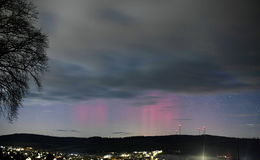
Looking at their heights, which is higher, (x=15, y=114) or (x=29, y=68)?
(x=29, y=68)

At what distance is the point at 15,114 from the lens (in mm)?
Answer: 15281

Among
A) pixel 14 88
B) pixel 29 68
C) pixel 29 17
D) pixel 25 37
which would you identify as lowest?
pixel 14 88

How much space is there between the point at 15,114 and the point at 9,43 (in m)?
3.37

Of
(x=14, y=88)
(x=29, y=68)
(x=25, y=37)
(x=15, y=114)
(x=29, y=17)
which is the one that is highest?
(x=29, y=17)

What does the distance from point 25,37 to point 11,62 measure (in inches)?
53.7

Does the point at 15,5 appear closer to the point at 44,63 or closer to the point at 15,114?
the point at 44,63

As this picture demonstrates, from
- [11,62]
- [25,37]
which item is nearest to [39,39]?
[25,37]

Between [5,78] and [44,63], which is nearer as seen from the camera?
[5,78]

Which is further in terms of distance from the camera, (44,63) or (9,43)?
(44,63)

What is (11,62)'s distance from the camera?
14.9 meters

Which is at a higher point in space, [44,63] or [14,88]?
[44,63]

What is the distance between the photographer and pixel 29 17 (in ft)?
50.3

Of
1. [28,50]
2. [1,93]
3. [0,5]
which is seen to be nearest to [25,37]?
[28,50]

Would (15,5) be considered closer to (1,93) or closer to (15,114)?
(1,93)
